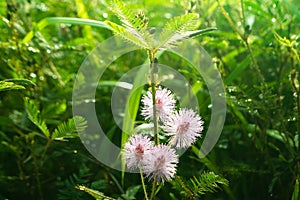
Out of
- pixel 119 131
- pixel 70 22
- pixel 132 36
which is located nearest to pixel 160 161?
pixel 132 36

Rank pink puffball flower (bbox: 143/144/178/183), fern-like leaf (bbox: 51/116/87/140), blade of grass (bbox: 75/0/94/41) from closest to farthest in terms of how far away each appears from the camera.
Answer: pink puffball flower (bbox: 143/144/178/183) → fern-like leaf (bbox: 51/116/87/140) → blade of grass (bbox: 75/0/94/41)

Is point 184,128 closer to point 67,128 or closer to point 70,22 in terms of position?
point 67,128

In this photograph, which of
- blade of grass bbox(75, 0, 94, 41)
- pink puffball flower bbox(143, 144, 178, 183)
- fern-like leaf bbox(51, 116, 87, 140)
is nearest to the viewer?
pink puffball flower bbox(143, 144, 178, 183)

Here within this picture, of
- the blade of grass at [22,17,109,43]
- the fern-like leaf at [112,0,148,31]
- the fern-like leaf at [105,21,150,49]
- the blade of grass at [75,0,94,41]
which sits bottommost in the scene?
the fern-like leaf at [105,21,150,49]

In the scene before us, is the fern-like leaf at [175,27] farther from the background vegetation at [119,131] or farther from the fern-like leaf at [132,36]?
the background vegetation at [119,131]

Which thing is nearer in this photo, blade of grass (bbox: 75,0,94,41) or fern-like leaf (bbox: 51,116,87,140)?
fern-like leaf (bbox: 51,116,87,140)

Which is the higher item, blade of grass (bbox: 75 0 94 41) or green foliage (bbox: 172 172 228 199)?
blade of grass (bbox: 75 0 94 41)

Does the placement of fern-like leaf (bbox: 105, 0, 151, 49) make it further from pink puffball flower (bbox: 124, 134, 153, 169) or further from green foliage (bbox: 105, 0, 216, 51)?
pink puffball flower (bbox: 124, 134, 153, 169)

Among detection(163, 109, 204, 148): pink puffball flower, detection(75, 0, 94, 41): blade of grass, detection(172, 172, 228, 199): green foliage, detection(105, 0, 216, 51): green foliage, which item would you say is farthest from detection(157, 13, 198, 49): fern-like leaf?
detection(75, 0, 94, 41): blade of grass
